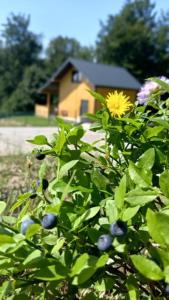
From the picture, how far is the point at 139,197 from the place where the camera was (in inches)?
35.8

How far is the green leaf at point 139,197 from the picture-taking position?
0.90 meters

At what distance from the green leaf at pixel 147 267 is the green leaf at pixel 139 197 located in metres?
0.14

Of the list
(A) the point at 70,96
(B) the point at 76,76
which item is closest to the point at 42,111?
(A) the point at 70,96

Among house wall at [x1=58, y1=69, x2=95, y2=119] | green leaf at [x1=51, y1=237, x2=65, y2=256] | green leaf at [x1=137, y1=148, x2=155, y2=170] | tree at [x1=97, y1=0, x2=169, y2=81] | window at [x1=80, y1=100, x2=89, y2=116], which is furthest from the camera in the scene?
tree at [x1=97, y1=0, x2=169, y2=81]

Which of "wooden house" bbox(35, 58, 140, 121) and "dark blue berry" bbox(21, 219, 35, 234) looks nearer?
"dark blue berry" bbox(21, 219, 35, 234)

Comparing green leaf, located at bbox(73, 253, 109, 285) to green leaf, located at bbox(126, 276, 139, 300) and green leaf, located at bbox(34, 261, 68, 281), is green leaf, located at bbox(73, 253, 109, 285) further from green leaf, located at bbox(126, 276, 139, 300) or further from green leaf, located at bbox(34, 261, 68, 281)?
green leaf, located at bbox(126, 276, 139, 300)

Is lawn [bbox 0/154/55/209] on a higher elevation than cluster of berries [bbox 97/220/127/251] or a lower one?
lower

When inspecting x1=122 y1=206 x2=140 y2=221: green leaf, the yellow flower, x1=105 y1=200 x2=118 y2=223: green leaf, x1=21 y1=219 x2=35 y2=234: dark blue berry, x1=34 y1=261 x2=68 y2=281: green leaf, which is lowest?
x1=34 y1=261 x2=68 y2=281: green leaf

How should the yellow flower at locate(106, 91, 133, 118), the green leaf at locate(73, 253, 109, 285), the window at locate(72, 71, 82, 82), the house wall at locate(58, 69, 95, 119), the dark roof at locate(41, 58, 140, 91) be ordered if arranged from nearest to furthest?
the green leaf at locate(73, 253, 109, 285), the yellow flower at locate(106, 91, 133, 118), the dark roof at locate(41, 58, 140, 91), the house wall at locate(58, 69, 95, 119), the window at locate(72, 71, 82, 82)

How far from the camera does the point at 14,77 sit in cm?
5584

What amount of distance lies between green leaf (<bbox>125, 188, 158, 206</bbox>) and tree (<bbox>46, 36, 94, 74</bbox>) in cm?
5747

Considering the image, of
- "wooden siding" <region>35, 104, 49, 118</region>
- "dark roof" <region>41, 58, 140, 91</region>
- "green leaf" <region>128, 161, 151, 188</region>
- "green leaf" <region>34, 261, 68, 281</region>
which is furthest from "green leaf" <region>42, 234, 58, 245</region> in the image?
"wooden siding" <region>35, 104, 49, 118</region>

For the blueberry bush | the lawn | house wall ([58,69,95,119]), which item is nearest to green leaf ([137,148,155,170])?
the blueberry bush

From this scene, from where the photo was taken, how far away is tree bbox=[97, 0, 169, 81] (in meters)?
48.6
